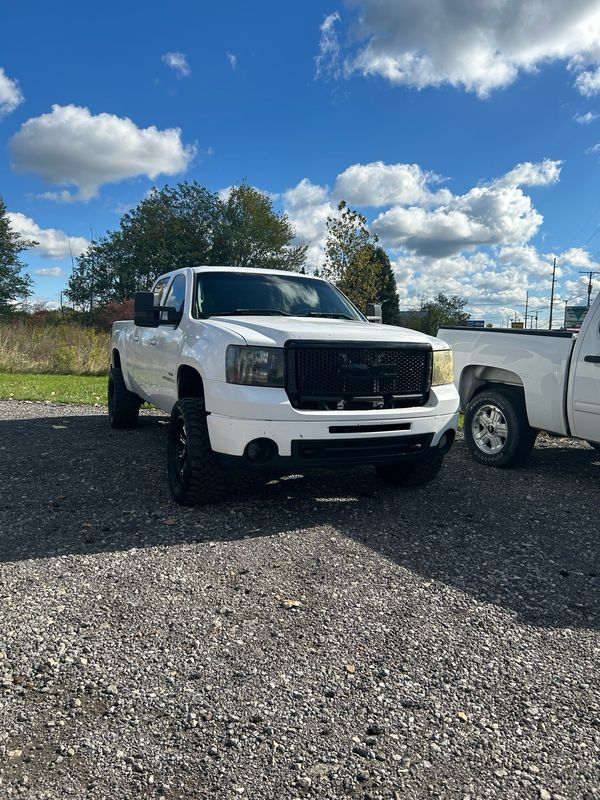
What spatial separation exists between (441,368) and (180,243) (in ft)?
160

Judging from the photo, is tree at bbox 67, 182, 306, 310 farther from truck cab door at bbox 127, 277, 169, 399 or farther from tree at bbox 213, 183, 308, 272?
truck cab door at bbox 127, 277, 169, 399

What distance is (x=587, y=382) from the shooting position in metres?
5.66

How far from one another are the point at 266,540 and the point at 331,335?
1.59 meters

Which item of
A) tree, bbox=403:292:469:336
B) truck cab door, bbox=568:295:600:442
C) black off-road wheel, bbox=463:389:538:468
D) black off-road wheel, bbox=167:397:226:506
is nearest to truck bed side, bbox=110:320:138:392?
black off-road wheel, bbox=167:397:226:506

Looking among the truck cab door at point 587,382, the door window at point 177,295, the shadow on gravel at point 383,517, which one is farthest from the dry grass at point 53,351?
the truck cab door at point 587,382

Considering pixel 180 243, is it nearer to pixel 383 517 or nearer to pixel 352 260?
pixel 352 260

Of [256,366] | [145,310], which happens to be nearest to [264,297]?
[145,310]

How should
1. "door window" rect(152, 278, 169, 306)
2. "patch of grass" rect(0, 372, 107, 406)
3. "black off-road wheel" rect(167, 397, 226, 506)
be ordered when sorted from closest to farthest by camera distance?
1. "black off-road wheel" rect(167, 397, 226, 506)
2. "door window" rect(152, 278, 169, 306)
3. "patch of grass" rect(0, 372, 107, 406)

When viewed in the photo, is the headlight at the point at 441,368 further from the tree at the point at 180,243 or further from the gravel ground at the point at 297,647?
the tree at the point at 180,243

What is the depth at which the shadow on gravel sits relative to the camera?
143 inches

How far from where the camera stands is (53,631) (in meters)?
2.90

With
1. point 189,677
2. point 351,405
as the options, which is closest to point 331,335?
point 351,405

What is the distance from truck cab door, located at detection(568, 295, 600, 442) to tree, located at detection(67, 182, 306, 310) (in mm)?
46307

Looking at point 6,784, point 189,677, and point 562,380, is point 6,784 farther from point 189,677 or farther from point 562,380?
point 562,380
